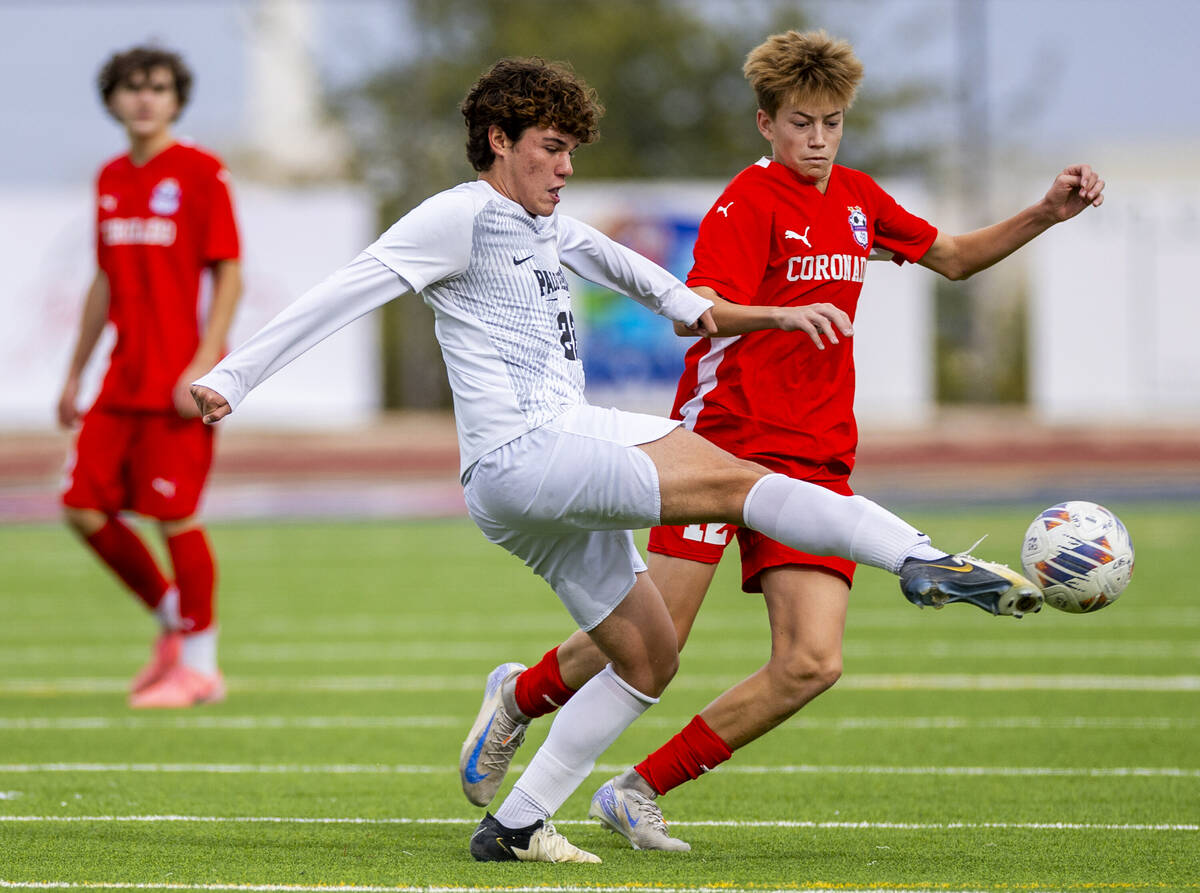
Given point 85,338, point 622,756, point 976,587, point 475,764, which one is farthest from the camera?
point 85,338

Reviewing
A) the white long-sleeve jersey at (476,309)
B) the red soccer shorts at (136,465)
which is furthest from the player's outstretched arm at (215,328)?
the white long-sleeve jersey at (476,309)

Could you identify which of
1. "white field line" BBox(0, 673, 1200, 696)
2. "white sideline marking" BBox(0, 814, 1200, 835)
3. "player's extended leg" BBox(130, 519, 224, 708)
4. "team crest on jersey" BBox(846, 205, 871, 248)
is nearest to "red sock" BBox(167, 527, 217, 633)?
"player's extended leg" BBox(130, 519, 224, 708)

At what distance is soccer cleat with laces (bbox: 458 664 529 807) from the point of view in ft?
15.3

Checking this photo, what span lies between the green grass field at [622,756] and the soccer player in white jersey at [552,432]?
465mm

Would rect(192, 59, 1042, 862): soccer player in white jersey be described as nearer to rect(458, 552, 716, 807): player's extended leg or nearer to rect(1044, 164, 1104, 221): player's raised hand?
rect(458, 552, 716, 807): player's extended leg

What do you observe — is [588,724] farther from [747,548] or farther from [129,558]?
[129,558]

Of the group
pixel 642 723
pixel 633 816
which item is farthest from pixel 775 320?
pixel 642 723

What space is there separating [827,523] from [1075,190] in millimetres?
1519

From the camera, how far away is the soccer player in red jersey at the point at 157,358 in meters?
7.17

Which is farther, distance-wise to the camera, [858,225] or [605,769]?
[605,769]

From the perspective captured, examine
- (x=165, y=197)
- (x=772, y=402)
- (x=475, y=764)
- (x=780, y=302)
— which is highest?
(x=165, y=197)

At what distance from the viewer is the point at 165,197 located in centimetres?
731

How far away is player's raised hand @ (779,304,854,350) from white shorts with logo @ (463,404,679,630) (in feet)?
1.26

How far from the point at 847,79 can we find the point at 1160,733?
121 inches
